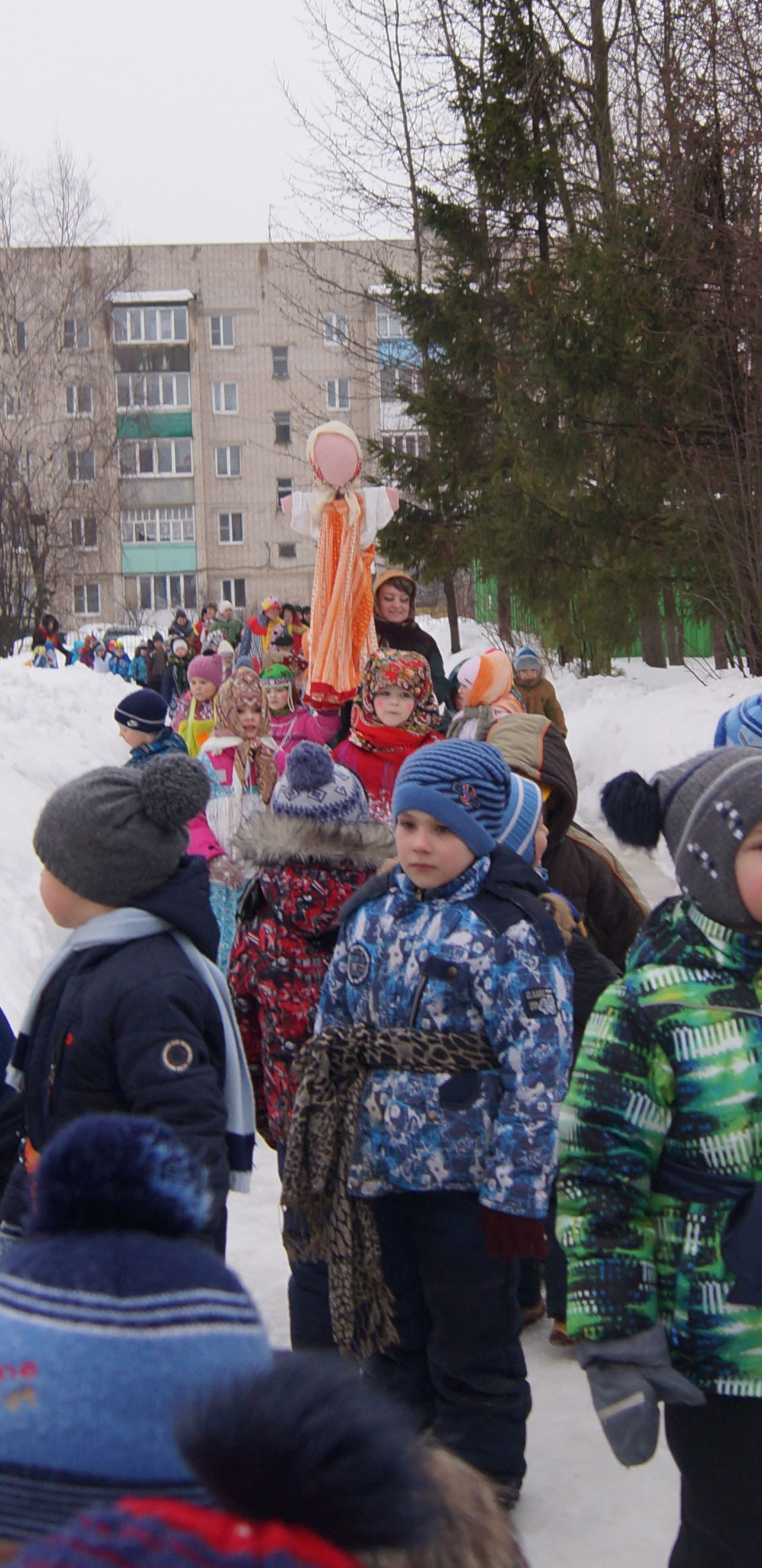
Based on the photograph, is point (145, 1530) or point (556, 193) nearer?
point (145, 1530)

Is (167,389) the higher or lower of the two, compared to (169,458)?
higher

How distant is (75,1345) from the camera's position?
100cm

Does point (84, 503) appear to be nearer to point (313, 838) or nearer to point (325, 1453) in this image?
point (313, 838)

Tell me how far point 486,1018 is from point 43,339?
129 ft

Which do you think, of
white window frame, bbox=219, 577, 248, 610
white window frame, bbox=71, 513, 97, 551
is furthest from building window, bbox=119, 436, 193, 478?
white window frame, bbox=71, 513, 97, 551

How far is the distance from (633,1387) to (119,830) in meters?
1.50

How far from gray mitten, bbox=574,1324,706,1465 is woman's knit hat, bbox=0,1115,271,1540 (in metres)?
1.21

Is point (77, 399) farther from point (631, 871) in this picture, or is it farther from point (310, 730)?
point (310, 730)

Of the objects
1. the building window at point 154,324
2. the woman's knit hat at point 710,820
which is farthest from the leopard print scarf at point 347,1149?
the building window at point 154,324

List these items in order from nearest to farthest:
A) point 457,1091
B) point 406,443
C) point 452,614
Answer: point 457,1091 → point 452,614 → point 406,443

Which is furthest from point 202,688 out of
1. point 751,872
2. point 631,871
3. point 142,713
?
point 751,872

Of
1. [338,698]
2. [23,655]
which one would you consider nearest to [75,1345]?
[338,698]

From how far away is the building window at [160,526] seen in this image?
57.9m

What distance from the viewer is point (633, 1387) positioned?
84.0 inches
